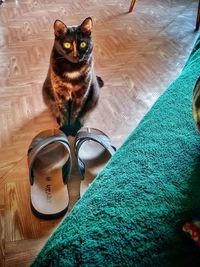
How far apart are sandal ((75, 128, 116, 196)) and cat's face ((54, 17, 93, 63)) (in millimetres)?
251

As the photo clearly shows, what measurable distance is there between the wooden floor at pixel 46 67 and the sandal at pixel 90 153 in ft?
0.19

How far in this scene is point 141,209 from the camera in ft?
1.18

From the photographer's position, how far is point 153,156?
44 cm

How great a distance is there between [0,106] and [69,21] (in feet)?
3.46

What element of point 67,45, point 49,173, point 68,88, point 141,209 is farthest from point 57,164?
point 141,209

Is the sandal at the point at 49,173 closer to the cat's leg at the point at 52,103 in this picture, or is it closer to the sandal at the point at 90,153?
the sandal at the point at 90,153

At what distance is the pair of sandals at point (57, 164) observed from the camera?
840 mm

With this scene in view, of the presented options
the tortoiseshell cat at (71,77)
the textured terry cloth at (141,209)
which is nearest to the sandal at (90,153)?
the tortoiseshell cat at (71,77)

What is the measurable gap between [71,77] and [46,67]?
1.94ft

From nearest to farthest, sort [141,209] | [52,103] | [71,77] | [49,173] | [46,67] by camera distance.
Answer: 1. [141,209]
2. [49,173]
3. [71,77]
4. [52,103]
5. [46,67]

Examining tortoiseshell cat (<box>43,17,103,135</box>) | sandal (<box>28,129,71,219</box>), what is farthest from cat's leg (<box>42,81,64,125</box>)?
sandal (<box>28,129,71,219</box>)

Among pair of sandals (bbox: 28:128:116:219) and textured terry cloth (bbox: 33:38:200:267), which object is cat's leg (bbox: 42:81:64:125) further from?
textured terry cloth (bbox: 33:38:200:267)

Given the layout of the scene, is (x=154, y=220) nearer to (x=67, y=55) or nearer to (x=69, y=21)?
(x=67, y=55)

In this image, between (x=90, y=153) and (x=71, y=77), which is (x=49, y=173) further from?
(x=71, y=77)
